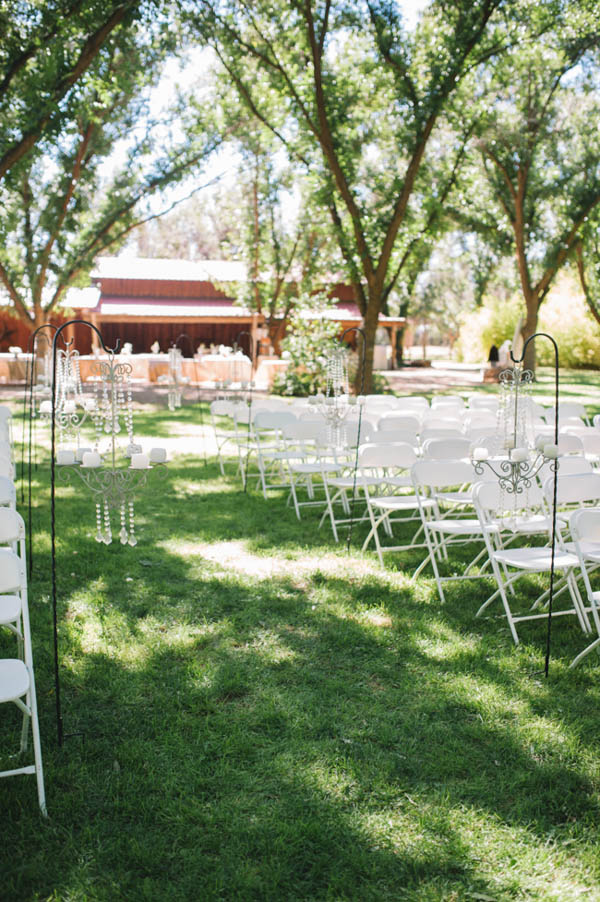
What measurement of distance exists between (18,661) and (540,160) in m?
18.7

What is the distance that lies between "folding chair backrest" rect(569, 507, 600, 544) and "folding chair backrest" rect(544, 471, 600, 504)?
0.75 meters

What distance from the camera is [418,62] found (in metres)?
11.9

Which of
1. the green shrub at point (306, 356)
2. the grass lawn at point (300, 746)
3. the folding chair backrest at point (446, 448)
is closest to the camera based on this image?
the grass lawn at point (300, 746)

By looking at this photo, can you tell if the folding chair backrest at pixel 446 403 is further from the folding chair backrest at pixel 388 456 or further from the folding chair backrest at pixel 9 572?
the folding chair backrest at pixel 9 572

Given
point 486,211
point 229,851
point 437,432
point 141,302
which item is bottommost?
point 229,851

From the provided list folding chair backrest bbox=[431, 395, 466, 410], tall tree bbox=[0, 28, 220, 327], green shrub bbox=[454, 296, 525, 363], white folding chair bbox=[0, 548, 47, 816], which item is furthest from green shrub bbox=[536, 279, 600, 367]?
white folding chair bbox=[0, 548, 47, 816]

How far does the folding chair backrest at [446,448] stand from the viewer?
6.50 m

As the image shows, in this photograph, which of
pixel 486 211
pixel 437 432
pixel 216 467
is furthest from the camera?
pixel 486 211

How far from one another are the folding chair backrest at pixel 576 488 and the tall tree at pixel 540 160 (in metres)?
12.4

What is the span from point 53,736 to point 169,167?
52.6 ft

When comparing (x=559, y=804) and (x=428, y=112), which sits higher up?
(x=428, y=112)

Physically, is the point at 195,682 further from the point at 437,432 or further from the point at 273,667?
the point at 437,432

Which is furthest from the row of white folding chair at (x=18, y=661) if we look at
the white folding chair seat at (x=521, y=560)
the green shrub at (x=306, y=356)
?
the green shrub at (x=306, y=356)

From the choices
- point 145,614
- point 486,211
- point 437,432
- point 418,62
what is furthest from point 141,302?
point 145,614
